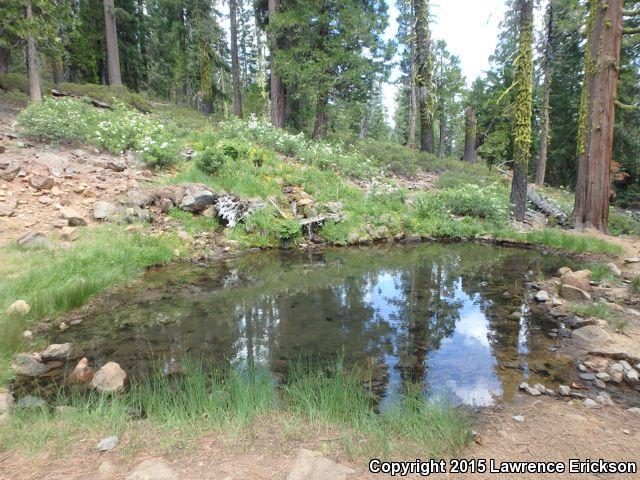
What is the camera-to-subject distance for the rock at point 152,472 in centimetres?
238

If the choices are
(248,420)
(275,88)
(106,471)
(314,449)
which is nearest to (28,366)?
(106,471)

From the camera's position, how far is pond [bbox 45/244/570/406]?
14.4 ft

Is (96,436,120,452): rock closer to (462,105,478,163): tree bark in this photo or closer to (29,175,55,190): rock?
(29,175,55,190): rock

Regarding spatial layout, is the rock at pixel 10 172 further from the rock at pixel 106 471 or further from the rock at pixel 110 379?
the rock at pixel 106 471

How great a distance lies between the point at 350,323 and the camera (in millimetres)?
5785

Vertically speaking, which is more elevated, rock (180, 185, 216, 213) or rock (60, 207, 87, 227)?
rock (180, 185, 216, 213)

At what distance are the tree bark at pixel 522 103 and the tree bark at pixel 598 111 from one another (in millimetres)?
1504

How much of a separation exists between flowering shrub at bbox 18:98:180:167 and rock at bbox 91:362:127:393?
8713mm

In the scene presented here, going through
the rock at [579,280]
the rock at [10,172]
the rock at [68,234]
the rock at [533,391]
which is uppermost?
the rock at [10,172]

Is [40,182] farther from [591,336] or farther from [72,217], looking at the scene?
[591,336]

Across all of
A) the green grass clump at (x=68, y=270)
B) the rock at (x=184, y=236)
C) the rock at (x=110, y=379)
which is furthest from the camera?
the rock at (x=184, y=236)

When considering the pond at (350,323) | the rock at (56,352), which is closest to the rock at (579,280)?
the pond at (350,323)

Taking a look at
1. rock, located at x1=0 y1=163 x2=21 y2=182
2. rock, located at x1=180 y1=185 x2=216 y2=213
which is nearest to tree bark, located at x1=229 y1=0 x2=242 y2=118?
rock, located at x1=180 y1=185 x2=216 y2=213

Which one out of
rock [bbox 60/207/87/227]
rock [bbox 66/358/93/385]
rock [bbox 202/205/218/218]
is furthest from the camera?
rock [bbox 202/205/218/218]
